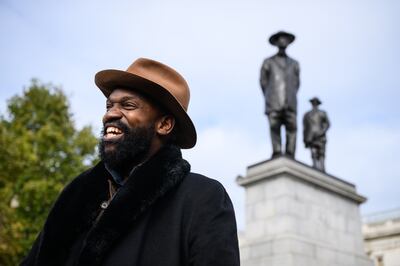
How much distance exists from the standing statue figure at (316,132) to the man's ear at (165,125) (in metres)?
10.0

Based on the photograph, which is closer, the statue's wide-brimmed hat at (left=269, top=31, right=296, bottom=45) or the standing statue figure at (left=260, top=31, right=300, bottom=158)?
the standing statue figure at (left=260, top=31, right=300, bottom=158)

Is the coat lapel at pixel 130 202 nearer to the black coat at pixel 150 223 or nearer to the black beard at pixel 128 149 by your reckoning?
the black coat at pixel 150 223

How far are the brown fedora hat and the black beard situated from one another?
184 mm

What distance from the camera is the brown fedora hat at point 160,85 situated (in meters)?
2.61

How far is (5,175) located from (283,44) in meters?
9.77

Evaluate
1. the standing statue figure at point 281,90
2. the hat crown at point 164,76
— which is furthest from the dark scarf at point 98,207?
the standing statue figure at point 281,90

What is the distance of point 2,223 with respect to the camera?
14.7 meters

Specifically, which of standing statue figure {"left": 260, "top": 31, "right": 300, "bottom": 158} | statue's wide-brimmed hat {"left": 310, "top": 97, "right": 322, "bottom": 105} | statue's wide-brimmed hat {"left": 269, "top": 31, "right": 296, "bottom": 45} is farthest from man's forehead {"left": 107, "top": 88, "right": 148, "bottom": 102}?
statue's wide-brimmed hat {"left": 310, "top": 97, "right": 322, "bottom": 105}

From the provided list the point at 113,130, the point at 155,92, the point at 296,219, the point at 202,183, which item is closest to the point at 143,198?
the point at 202,183

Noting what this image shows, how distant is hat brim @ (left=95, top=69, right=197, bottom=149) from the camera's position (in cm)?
261

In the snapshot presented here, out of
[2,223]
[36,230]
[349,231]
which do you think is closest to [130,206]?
[349,231]

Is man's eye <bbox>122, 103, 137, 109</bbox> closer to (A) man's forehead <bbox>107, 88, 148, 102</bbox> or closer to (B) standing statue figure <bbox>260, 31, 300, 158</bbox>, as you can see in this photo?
(A) man's forehead <bbox>107, 88, 148, 102</bbox>

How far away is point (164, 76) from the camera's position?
2.74 metres

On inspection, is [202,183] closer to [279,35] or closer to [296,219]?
[296,219]
